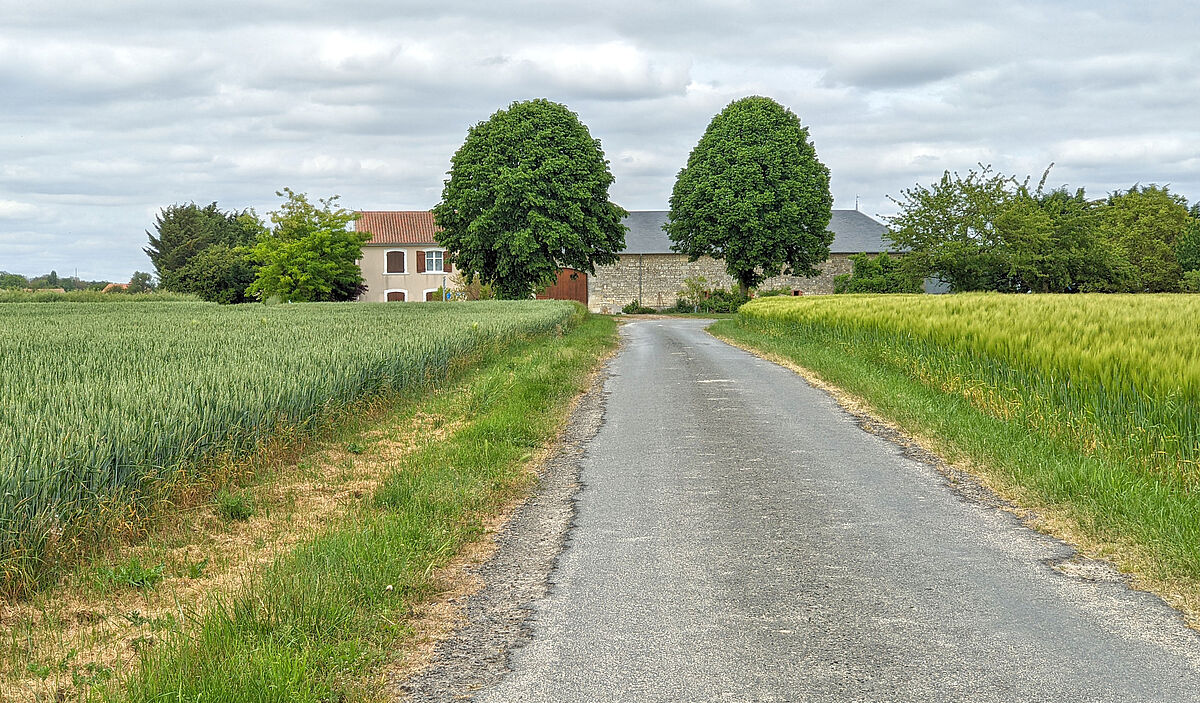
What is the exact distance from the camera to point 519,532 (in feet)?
23.5

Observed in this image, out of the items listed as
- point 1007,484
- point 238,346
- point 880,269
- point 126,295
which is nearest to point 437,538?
point 1007,484

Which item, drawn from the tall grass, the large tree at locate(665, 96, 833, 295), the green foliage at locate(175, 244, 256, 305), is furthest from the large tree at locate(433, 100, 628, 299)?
the tall grass

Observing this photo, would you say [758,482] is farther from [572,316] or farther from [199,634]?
[572,316]

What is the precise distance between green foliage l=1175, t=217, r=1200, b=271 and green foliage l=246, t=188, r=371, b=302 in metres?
56.8

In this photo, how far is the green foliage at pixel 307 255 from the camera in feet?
203

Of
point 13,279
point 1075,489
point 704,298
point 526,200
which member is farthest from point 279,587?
point 13,279

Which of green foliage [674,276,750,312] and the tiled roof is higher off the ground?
the tiled roof

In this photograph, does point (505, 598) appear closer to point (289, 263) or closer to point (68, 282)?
point (289, 263)

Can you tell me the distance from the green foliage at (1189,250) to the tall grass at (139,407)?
64.8m

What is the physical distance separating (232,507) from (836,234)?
67.6m

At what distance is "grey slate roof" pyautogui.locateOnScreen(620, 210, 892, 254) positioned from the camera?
69.1 meters

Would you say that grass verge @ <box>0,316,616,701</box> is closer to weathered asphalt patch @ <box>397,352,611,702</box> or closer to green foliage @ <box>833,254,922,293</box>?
weathered asphalt patch @ <box>397,352,611,702</box>

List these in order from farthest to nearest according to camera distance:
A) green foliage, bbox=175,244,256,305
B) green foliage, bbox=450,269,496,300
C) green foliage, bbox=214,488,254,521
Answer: green foliage, bbox=175,244,256,305, green foliage, bbox=450,269,496,300, green foliage, bbox=214,488,254,521

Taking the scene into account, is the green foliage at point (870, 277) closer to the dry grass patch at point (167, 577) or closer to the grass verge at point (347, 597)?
the grass verge at point (347, 597)
